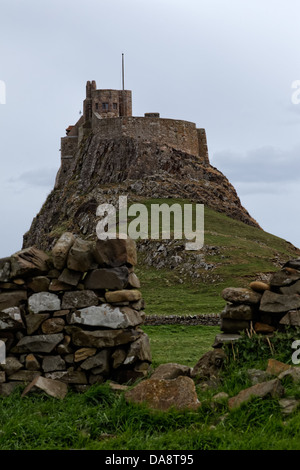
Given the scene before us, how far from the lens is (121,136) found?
78375mm

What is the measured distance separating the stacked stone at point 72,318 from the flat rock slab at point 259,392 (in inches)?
109

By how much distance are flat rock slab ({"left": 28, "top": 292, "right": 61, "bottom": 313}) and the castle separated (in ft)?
217

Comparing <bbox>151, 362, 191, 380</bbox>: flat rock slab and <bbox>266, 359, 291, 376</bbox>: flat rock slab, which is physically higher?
<bbox>266, 359, 291, 376</bbox>: flat rock slab

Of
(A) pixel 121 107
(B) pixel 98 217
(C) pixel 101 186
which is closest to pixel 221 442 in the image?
(B) pixel 98 217

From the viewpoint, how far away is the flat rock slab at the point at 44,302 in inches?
508

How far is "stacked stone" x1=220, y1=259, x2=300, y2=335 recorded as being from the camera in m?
12.7

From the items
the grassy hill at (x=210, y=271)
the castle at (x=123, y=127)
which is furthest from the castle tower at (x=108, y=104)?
the grassy hill at (x=210, y=271)

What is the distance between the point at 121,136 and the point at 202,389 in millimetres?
68339

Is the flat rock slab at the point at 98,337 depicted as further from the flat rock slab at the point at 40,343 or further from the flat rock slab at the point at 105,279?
the flat rock slab at the point at 105,279

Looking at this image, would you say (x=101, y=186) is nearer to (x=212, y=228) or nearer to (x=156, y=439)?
(x=212, y=228)

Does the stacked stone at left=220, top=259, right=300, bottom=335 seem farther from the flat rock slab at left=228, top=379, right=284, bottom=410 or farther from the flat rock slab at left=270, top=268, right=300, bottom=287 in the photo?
the flat rock slab at left=228, top=379, right=284, bottom=410

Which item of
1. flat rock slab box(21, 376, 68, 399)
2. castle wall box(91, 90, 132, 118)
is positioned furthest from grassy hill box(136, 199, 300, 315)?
castle wall box(91, 90, 132, 118)

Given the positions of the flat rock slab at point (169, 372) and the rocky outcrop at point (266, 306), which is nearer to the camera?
the flat rock slab at point (169, 372)

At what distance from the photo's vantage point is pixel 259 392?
411 inches
